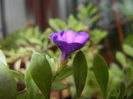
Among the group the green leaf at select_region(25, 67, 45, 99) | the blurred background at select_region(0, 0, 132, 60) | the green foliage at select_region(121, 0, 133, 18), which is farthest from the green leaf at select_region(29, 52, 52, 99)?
the blurred background at select_region(0, 0, 132, 60)

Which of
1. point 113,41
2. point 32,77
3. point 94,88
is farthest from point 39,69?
point 113,41

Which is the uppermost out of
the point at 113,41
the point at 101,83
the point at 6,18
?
the point at 101,83

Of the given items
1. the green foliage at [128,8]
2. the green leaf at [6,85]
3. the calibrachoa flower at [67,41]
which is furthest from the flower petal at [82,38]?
the green foliage at [128,8]

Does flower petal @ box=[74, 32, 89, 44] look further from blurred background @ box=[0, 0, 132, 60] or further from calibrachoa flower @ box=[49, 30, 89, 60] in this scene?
blurred background @ box=[0, 0, 132, 60]

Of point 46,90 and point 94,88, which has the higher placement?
point 46,90

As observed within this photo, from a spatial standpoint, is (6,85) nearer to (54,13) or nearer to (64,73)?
(64,73)

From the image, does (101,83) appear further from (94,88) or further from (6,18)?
(6,18)

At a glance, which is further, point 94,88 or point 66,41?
point 94,88

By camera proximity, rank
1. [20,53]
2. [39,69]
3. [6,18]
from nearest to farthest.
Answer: [39,69], [20,53], [6,18]
